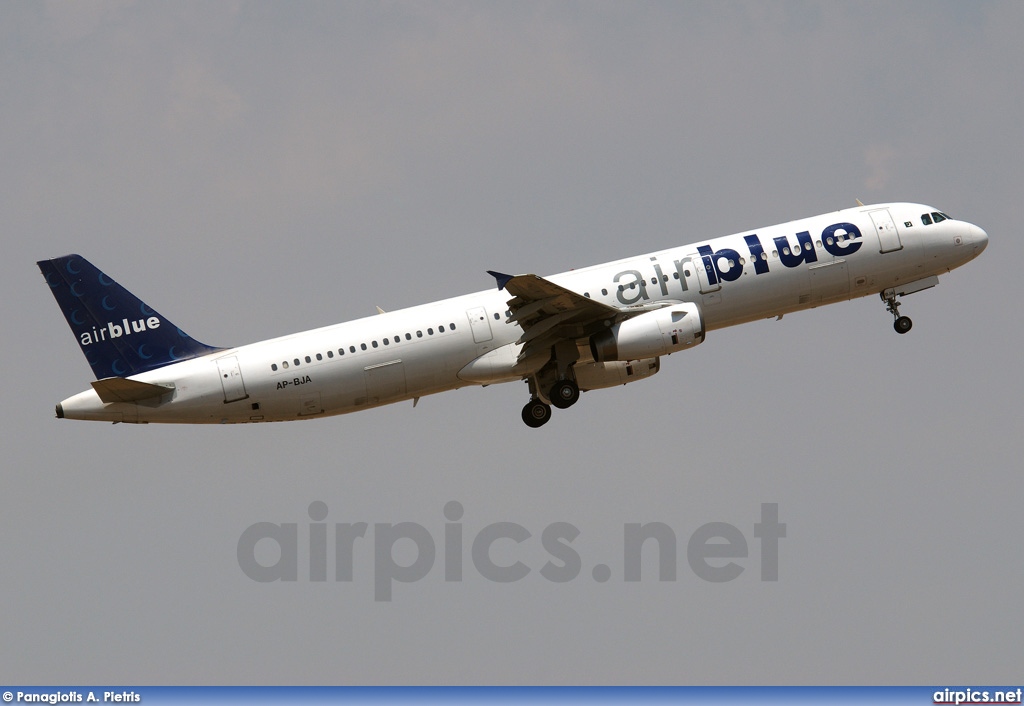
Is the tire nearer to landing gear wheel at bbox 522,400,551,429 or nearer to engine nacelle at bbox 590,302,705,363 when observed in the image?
engine nacelle at bbox 590,302,705,363

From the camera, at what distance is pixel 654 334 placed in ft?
171

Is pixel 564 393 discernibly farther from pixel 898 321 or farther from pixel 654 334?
pixel 898 321

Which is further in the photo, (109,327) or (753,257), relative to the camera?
(109,327)

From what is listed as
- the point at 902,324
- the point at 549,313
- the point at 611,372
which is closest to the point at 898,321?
the point at 902,324

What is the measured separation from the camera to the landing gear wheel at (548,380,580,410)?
5456 centimetres

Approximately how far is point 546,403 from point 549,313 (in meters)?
5.14

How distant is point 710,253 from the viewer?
178 ft

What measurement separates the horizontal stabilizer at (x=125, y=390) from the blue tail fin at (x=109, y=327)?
1.97 meters

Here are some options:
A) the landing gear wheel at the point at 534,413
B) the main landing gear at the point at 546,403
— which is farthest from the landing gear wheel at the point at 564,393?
the landing gear wheel at the point at 534,413

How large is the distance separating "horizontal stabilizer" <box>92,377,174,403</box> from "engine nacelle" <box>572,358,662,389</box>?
16604 millimetres

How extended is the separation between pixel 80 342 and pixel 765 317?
88.2ft

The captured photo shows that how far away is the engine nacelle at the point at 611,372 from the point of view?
188 feet

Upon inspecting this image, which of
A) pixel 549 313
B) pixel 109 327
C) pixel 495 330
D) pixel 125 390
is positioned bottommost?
pixel 125 390

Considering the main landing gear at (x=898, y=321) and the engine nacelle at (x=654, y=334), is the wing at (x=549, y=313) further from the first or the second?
the main landing gear at (x=898, y=321)
